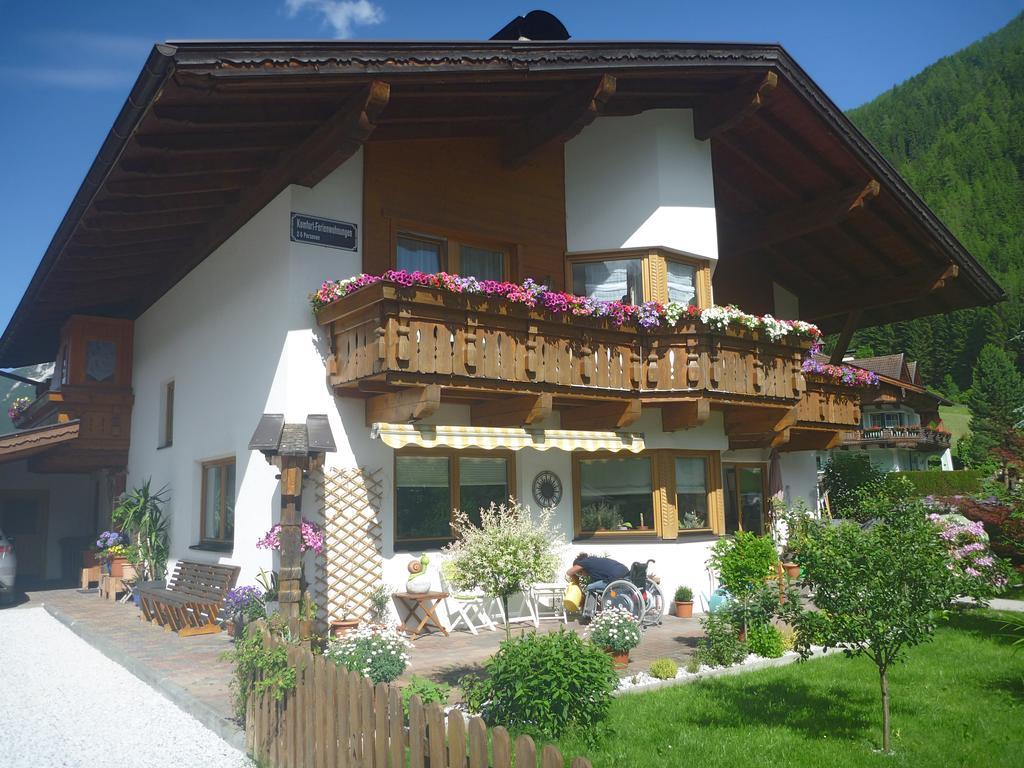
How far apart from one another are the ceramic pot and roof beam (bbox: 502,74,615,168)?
640cm

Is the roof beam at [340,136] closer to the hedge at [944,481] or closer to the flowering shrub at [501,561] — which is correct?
the flowering shrub at [501,561]

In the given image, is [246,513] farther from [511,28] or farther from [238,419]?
[511,28]

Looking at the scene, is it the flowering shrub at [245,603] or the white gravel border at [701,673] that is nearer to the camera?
the white gravel border at [701,673]

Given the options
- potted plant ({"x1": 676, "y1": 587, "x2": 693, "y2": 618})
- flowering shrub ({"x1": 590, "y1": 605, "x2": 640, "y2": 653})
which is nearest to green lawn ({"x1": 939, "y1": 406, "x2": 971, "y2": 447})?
potted plant ({"x1": 676, "y1": 587, "x2": 693, "y2": 618})

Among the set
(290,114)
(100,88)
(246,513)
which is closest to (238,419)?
(246,513)

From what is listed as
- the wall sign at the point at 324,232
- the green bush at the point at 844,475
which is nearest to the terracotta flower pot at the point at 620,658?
the wall sign at the point at 324,232

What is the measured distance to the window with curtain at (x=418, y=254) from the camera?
1253cm

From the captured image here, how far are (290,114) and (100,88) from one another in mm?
9386

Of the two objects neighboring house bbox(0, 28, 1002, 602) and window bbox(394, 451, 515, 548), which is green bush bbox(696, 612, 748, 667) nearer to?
neighboring house bbox(0, 28, 1002, 602)

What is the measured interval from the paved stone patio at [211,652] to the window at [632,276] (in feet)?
16.5

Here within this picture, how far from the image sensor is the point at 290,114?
10797 millimetres

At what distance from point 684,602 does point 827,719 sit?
6028mm

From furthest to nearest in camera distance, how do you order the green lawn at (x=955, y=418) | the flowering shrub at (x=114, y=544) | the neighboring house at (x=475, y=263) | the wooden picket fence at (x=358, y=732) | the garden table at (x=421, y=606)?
the green lawn at (x=955, y=418) < the flowering shrub at (x=114, y=544) < the garden table at (x=421, y=606) < the neighboring house at (x=475, y=263) < the wooden picket fence at (x=358, y=732)

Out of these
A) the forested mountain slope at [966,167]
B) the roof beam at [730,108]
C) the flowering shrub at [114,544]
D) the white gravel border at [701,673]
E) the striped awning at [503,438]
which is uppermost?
the forested mountain slope at [966,167]
